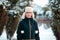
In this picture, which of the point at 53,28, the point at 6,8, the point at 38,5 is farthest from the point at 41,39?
the point at 6,8

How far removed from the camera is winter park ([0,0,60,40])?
2771mm

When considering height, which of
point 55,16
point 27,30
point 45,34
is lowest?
point 45,34

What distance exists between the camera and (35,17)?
276 cm

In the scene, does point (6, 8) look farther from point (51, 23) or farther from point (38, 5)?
point (51, 23)

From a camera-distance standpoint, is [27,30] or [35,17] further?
[35,17]

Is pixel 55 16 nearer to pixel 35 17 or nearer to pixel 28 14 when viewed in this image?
pixel 35 17

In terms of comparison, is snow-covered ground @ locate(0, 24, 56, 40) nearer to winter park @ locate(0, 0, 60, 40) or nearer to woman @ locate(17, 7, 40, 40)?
winter park @ locate(0, 0, 60, 40)

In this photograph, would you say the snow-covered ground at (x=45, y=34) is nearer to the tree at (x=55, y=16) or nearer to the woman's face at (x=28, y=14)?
the tree at (x=55, y=16)

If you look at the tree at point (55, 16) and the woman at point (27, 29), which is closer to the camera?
the woman at point (27, 29)

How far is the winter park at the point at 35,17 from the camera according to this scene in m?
2.77

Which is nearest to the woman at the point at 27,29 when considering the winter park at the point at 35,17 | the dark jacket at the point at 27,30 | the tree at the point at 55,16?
the dark jacket at the point at 27,30

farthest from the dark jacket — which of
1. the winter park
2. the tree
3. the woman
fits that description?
the tree

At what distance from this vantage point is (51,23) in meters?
2.81

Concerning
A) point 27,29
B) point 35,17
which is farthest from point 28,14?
point 35,17
